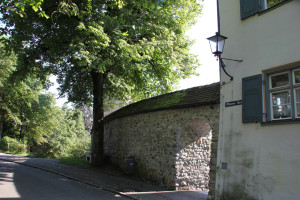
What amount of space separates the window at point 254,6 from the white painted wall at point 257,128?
153 mm

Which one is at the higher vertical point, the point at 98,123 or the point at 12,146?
the point at 98,123

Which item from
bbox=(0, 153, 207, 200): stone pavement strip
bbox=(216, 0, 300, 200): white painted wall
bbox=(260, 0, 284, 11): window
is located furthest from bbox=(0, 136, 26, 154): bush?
bbox=(260, 0, 284, 11): window

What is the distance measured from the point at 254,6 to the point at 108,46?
632 centimetres

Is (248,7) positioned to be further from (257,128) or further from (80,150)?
(80,150)

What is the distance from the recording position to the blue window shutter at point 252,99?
23.4ft

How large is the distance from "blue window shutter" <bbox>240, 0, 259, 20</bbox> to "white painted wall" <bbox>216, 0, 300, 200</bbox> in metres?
0.14

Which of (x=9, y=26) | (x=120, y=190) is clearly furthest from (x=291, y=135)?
(x=9, y=26)

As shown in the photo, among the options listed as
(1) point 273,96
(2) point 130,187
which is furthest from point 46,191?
(1) point 273,96

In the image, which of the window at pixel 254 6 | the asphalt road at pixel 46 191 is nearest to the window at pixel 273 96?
the window at pixel 254 6

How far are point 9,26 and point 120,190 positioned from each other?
9299 millimetres

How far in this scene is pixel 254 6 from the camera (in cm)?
768

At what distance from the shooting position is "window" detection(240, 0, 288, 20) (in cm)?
751

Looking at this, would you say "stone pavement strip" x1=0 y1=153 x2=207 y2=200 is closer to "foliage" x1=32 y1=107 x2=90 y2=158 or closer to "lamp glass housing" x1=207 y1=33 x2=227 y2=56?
"lamp glass housing" x1=207 y1=33 x2=227 y2=56

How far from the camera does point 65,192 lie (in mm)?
8867
